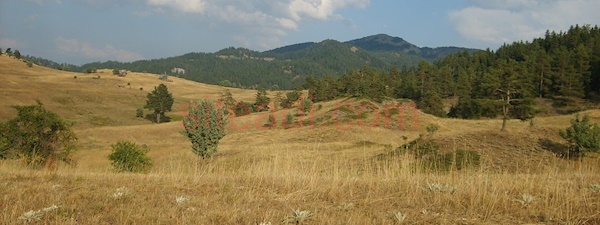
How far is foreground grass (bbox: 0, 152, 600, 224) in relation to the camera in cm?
382

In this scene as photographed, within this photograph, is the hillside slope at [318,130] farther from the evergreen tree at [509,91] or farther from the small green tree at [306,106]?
the small green tree at [306,106]

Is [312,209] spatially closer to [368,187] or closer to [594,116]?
[368,187]

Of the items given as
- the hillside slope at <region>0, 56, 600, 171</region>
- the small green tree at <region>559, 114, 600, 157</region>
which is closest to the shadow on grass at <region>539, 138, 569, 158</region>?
the hillside slope at <region>0, 56, 600, 171</region>

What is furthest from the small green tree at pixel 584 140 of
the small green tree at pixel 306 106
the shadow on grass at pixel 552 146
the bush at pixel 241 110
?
the bush at pixel 241 110

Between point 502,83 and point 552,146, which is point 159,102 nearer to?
point 502,83

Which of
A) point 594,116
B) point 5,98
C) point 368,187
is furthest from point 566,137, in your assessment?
point 5,98

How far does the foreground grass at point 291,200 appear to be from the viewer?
382 centimetres

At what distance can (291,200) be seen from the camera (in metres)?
4.75

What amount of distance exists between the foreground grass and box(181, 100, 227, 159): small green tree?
2655 cm

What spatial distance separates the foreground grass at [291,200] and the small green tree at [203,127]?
2655 cm

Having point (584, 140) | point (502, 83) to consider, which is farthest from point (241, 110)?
point (584, 140)

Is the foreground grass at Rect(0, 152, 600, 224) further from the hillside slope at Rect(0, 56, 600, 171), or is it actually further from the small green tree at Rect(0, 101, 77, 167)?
the small green tree at Rect(0, 101, 77, 167)

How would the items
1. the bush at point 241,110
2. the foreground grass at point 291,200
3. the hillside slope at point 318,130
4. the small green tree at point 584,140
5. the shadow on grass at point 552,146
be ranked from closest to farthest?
the foreground grass at point 291,200, the small green tree at point 584,140, the shadow on grass at point 552,146, the hillside slope at point 318,130, the bush at point 241,110

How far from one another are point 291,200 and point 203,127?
95.8 feet
